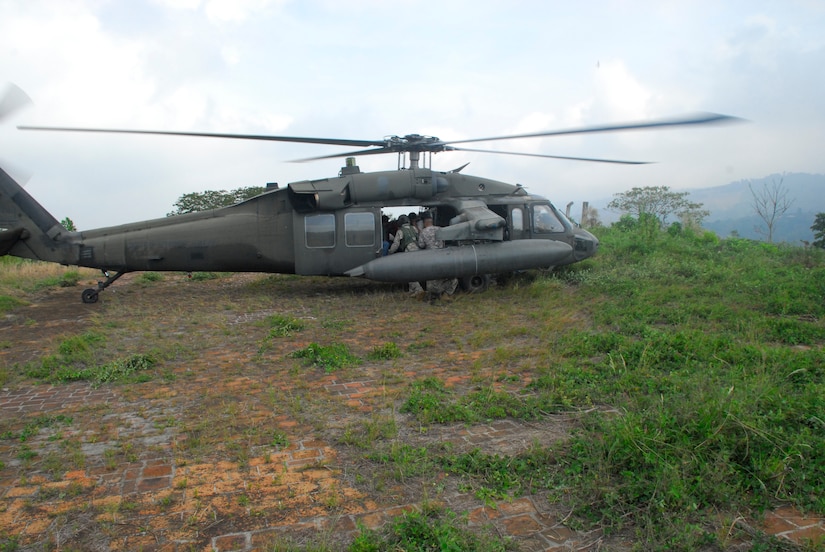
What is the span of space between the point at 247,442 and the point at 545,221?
8.28 m

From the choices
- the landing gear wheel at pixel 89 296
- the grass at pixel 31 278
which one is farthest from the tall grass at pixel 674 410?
the grass at pixel 31 278

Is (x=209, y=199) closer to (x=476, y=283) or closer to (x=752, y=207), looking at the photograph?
(x=476, y=283)

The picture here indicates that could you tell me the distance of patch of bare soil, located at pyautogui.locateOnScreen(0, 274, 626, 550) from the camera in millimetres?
2914

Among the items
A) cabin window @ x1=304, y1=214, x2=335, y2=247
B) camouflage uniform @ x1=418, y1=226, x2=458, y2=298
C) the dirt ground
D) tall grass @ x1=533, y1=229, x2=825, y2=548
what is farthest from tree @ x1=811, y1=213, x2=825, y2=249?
cabin window @ x1=304, y1=214, x2=335, y2=247

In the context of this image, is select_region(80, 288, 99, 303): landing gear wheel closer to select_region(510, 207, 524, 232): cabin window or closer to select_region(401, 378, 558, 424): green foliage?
select_region(401, 378, 558, 424): green foliage

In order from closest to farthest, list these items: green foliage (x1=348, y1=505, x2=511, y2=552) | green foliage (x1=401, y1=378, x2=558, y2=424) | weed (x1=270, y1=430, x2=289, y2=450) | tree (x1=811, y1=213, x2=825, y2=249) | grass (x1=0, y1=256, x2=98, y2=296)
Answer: green foliage (x1=348, y1=505, x2=511, y2=552)
weed (x1=270, y1=430, x2=289, y2=450)
green foliage (x1=401, y1=378, x2=558, y2=424)
grass (x1=0, y1=256, x2=98, y2=296)
tree (x1=811, y1=213, x2=825, y2=249)

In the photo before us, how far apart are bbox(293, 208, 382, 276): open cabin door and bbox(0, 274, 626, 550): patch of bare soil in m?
2.56

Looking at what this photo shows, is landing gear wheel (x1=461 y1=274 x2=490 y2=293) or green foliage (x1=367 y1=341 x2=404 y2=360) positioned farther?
landing gear wheel (x1=461 y1=274 x2=490 y2=293)

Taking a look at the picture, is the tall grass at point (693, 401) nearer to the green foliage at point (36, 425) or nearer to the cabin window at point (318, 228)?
the green foliage at point (36, 425)

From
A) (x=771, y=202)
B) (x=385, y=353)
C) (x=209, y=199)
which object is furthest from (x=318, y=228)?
(x=771, y=202)

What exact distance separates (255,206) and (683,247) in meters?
10.1

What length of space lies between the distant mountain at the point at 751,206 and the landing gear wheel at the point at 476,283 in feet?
33.4

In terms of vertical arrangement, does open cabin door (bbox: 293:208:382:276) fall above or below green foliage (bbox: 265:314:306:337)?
above

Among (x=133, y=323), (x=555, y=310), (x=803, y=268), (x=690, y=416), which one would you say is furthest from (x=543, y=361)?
(x=803, y=268)
